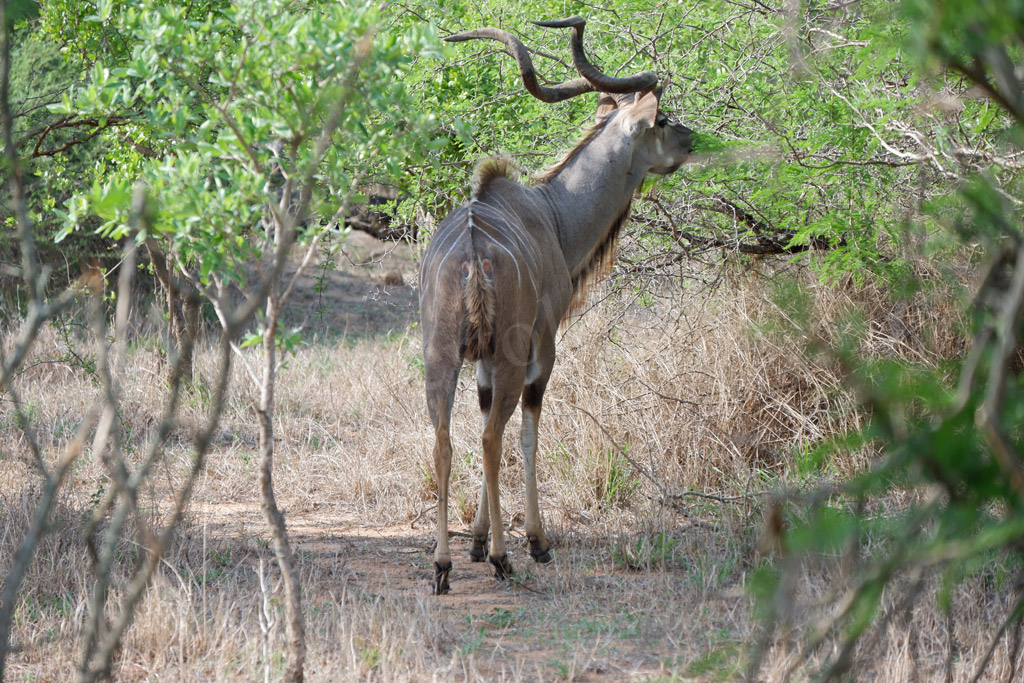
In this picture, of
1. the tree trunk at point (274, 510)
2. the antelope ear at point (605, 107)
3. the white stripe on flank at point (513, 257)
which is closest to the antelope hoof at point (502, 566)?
the white stripe on flank at point (513, 257)

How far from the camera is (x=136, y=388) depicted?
25.5 ft

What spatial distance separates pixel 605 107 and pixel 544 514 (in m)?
2.45

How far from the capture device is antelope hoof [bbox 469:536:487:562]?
5102mm

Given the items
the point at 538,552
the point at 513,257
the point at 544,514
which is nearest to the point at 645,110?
the point at 513,257

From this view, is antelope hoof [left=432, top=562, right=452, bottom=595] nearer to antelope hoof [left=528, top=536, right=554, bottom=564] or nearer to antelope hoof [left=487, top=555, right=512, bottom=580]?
antelope hoof [left=487, top=555, right=512, bottom=580]

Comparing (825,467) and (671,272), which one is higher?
(671,272)

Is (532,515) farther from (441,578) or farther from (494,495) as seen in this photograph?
(441,578)

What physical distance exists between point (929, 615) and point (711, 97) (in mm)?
3390

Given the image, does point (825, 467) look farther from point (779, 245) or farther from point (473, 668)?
point (473, 668)

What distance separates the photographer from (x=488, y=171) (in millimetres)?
5191

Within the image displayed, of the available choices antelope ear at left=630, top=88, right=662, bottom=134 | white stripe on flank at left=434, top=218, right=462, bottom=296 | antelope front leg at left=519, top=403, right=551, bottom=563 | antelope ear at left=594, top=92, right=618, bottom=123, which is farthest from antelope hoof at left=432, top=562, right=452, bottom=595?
antelope ear at left=594, top=92, right=618, bottom=123

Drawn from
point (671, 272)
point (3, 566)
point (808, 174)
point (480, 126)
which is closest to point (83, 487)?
point (3, 566)

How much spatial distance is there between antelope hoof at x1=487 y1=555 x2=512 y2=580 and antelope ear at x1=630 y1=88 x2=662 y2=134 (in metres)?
2.55

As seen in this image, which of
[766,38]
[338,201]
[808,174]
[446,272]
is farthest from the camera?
[766,38]
